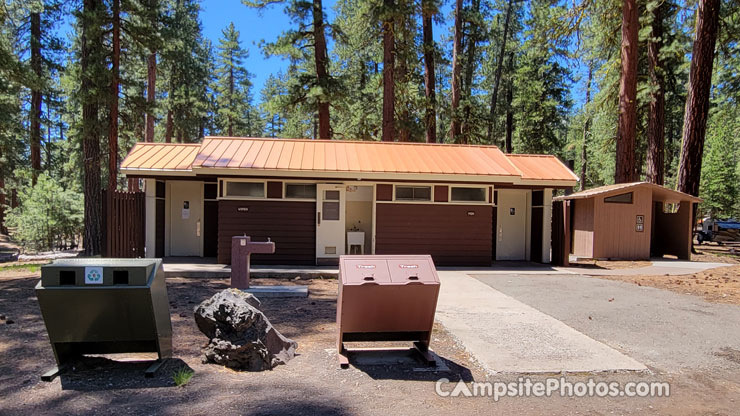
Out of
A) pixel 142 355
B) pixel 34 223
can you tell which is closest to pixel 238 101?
pixel 34 223

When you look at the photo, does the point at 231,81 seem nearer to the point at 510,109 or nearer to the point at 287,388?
the point at 510,109

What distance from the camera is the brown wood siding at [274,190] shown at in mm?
11773

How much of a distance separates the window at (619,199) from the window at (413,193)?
6.46 meters

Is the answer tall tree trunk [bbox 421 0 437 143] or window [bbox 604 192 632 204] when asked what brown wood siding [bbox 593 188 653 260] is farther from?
tall tree trunk [bbox 421 0 437 143]

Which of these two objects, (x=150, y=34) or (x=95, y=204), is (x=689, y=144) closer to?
(x=150, y=34)

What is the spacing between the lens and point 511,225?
14.4 metres

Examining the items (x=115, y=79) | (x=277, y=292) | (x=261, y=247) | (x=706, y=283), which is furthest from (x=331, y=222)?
(x=706, y=283)

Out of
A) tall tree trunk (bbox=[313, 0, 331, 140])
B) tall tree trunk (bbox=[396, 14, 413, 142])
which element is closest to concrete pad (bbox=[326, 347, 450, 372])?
tall tree trunk (bbox=[313, 0, 331, 140])

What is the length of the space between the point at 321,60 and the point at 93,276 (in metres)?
15.8

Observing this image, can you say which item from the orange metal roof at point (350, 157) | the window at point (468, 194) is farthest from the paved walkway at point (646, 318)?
the orange metal roof at point (350, 157)

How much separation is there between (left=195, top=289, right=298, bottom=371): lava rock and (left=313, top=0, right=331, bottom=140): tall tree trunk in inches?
548

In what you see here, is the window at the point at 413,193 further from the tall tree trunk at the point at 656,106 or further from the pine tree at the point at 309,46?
the tall tree trunk at the point at 656,106

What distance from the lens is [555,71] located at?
29.2 meters

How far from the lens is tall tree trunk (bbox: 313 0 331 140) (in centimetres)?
1770
